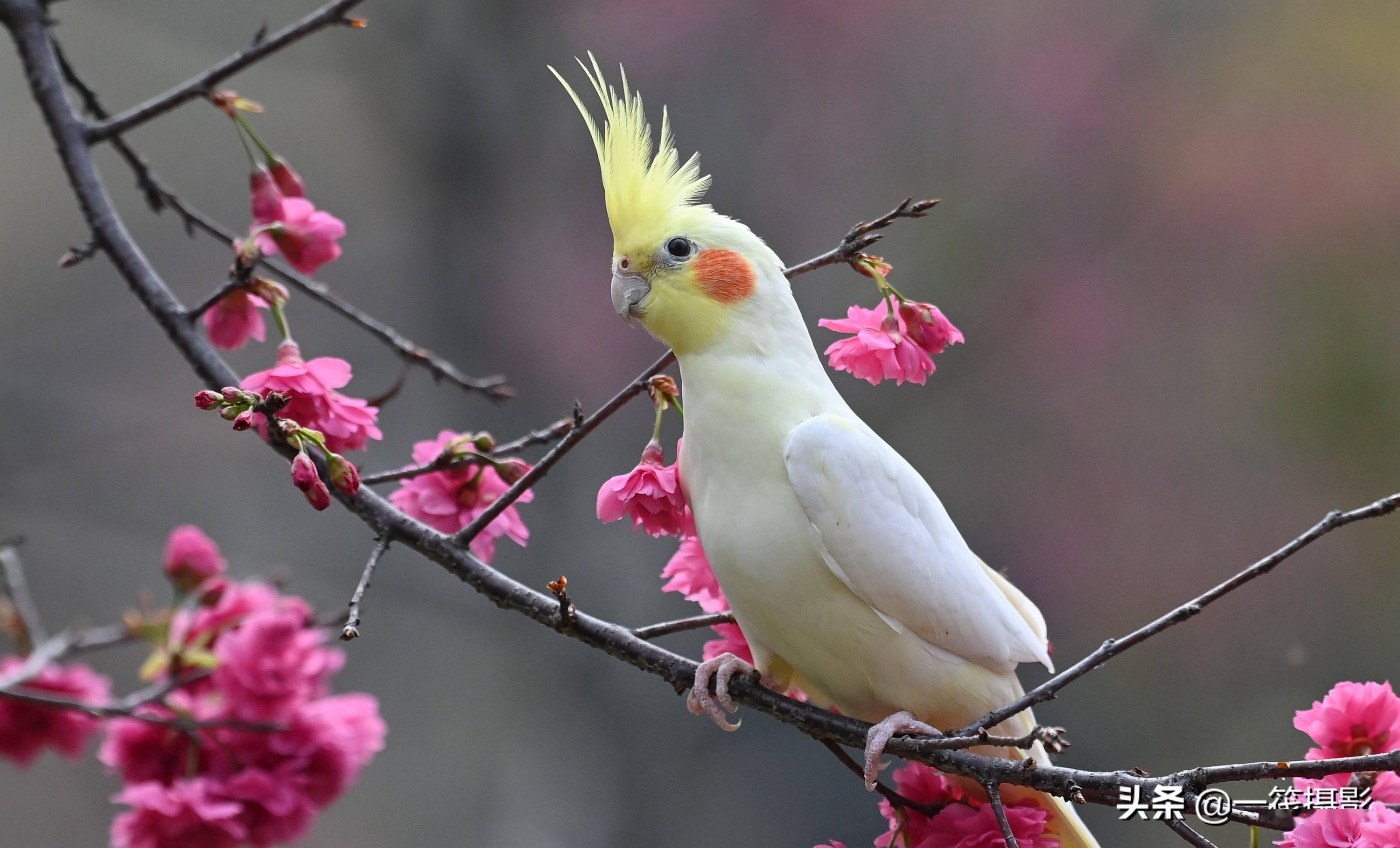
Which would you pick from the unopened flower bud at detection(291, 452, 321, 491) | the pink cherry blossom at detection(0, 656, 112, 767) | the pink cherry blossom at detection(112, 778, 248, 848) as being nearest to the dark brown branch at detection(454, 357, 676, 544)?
the unopened flower bud at detection(291, 452, 321, 491)

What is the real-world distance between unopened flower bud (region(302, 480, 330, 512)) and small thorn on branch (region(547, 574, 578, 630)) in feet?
0.47

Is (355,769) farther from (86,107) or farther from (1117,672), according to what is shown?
(1117,672)

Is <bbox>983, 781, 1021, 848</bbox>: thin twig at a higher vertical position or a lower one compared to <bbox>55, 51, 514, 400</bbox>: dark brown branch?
lower

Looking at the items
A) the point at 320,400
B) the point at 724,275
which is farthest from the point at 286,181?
the point at 724,275

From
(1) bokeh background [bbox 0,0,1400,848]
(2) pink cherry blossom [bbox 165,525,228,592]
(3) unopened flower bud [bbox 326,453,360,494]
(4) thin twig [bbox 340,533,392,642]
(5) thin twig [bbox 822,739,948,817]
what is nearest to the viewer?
(4) thin twig [bbox 340,533,392,642]

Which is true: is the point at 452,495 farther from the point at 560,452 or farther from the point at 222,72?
the point at 222,72

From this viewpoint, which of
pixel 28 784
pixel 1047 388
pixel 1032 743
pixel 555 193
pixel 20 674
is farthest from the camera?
pixel 555 193

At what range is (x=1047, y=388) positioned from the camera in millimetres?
2465

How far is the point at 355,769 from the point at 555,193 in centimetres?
190

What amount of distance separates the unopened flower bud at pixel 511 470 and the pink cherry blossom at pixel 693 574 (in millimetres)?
145

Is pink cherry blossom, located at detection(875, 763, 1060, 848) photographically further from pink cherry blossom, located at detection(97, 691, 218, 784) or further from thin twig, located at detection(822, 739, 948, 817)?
pink cherry blossom, located at detection(97, 691, 218, 784)

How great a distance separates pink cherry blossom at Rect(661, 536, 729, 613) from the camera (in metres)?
0.85

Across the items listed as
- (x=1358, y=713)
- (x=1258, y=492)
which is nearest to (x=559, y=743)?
(x=1258, y=492)

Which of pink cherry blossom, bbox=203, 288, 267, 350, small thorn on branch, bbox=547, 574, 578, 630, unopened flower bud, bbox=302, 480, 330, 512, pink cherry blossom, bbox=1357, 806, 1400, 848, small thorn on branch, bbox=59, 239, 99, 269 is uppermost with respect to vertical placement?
small thorn on branch, bbox=59, 239, 99, 269
